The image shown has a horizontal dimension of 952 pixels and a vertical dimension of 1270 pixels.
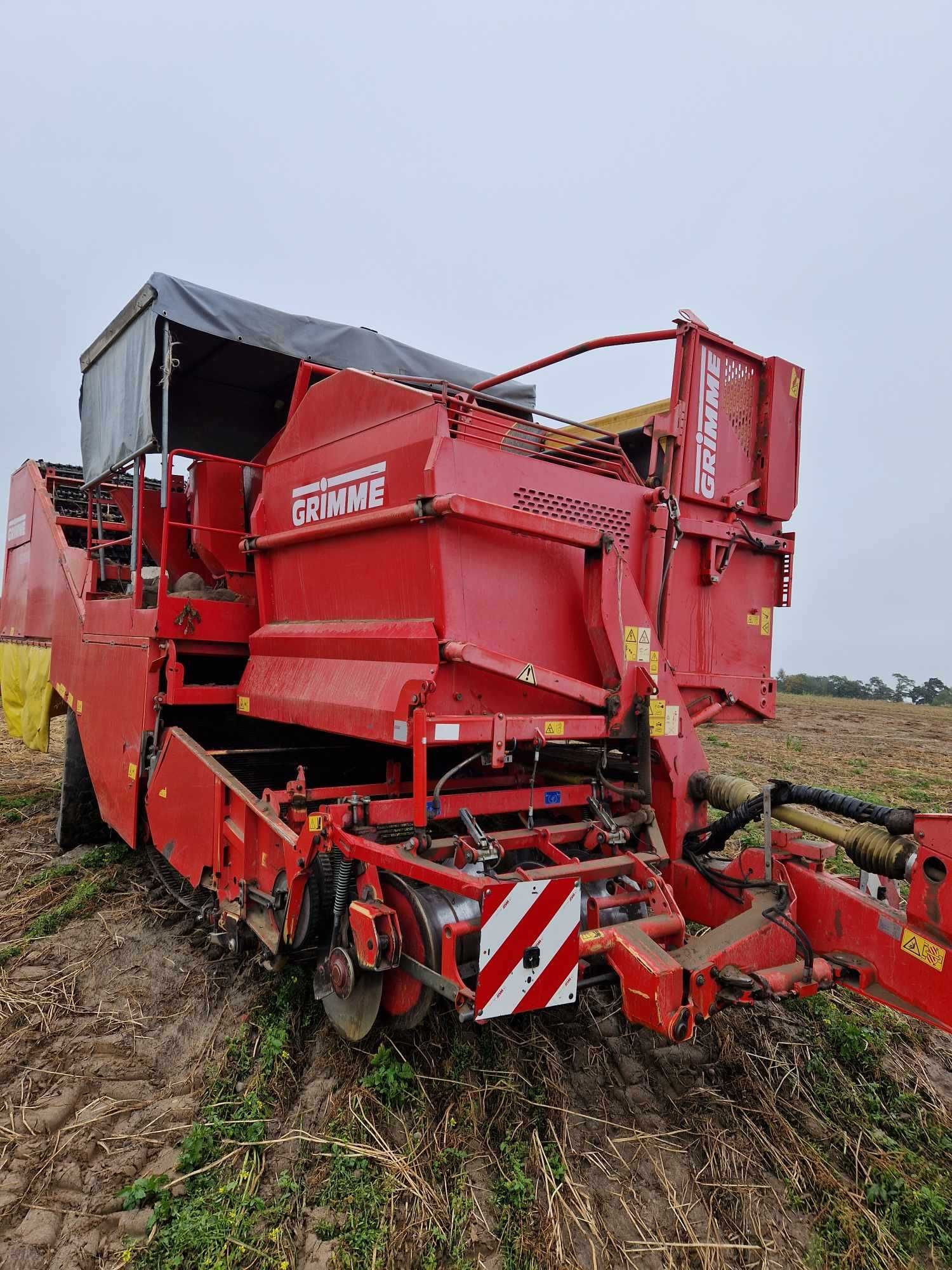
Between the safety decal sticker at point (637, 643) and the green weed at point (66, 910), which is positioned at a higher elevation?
the safety decal sticker at point (637, 643)

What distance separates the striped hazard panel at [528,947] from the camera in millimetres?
2488

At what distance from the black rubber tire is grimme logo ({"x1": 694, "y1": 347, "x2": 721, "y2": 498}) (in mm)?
4617

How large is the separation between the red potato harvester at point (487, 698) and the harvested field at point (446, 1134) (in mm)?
359

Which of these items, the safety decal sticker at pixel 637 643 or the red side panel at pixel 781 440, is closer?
the safety decal sticker at pixel 637 643

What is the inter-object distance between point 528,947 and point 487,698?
97cm

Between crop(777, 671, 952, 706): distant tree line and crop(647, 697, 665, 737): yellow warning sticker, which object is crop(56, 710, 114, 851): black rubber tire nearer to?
crop(647, 697, 665, 737): yellow warning sticker

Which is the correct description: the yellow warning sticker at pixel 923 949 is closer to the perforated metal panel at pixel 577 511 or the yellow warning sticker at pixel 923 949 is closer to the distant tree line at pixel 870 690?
the perforated metal panel at pixel 577 511

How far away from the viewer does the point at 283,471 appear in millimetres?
4230

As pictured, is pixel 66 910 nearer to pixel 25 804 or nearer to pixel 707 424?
pixel 25 804

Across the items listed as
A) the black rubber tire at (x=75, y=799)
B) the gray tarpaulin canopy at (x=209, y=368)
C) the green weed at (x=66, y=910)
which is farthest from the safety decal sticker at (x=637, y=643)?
the black rubber tire at (x=75, y=799)

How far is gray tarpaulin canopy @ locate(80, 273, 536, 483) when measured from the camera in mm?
4434

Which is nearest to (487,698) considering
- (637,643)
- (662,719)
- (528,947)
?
(637,643)

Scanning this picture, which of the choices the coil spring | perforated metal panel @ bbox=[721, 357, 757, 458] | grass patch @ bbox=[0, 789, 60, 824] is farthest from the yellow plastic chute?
perforated metal panel @ bbox=[721, 357, 757, 458]

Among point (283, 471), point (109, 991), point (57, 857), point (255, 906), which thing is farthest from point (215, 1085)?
→ point (57, 857)
